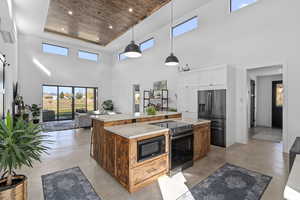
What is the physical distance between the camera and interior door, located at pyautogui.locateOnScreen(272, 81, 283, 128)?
6672 millimetres

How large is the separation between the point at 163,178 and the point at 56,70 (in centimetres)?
907

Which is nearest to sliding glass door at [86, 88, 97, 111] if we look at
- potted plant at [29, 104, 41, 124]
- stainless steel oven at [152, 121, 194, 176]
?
potted plant at [29, 104, 41, 124]

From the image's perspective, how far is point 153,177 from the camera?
2.48m

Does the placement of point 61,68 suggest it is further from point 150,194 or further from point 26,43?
point 150,194

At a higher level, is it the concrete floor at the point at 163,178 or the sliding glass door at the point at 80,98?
the sliding glass door at the point at 80,98

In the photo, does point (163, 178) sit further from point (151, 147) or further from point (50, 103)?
point (50, 103)

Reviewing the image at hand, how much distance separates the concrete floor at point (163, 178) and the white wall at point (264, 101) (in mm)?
3120

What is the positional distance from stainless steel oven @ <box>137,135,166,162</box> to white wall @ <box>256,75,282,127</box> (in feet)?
22.8

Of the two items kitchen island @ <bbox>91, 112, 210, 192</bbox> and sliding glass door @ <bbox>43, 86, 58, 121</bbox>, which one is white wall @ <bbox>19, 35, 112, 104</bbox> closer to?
sliding glass door @ <bbox>43, 86, 58, 121</bbox>

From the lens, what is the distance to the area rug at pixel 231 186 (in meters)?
2.17

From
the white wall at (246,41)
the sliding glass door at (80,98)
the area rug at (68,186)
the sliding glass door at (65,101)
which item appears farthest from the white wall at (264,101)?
the sliding glass door at (80,98)

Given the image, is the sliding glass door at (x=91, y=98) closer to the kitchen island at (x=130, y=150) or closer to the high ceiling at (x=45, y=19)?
the high ceiling at (x=45, y=19)

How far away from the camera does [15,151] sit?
5.02 feet

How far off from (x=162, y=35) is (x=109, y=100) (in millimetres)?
5909
